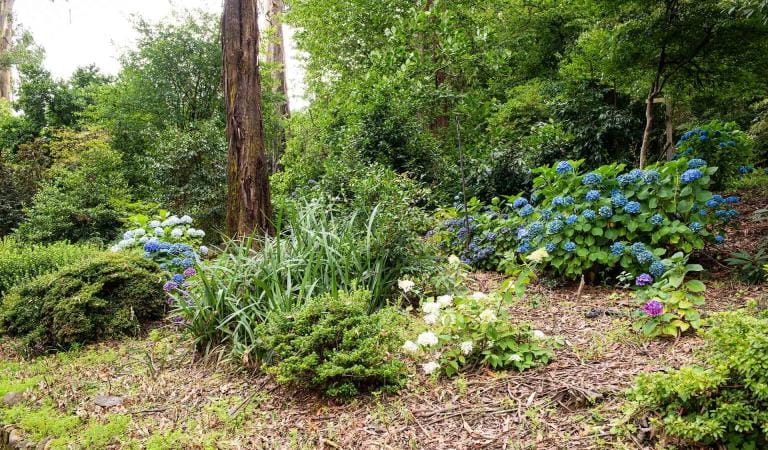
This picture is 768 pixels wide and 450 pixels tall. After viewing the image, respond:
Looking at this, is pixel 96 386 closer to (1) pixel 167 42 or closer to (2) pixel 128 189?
(2) pixel 128 189

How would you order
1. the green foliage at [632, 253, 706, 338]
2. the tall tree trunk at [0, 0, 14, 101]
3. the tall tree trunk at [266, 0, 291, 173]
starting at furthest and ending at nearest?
the tall tree trunk at [0, 0, 14, 101] → the tall tree trunk at [266, 0, 291, 173] → the green foliage at [632, 253, 706, 338]

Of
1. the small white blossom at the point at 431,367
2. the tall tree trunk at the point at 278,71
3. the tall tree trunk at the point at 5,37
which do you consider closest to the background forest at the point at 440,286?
the small white blossom at the point at 431,367

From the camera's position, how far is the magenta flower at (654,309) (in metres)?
2.63

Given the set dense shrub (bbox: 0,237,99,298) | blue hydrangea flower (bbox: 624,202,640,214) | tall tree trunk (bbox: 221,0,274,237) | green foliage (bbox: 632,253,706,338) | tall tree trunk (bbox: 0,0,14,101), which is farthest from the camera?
tall tree trunk (bbox: 0,0,14,101)

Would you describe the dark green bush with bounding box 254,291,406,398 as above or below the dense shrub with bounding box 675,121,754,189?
below

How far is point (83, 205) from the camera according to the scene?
8102 millimetres

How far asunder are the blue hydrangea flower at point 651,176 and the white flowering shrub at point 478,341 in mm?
1654

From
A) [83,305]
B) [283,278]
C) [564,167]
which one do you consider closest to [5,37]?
[83,305]

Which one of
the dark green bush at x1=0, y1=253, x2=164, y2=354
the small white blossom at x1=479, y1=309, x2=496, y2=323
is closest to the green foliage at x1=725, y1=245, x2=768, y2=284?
the small white blossom at x1=479, y1=309, x2=496, y2=323

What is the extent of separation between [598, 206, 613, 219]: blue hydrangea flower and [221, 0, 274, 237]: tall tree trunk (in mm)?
3157

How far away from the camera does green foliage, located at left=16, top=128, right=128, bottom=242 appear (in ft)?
25.5

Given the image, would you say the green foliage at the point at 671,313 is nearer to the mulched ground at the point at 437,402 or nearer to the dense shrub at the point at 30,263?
the mulched ground at the point at 437,402

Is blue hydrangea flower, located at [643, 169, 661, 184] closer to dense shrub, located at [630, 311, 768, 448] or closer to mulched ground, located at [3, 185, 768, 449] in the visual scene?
mulched ground, located at [3, 185, 768, 449]

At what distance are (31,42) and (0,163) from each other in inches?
767
